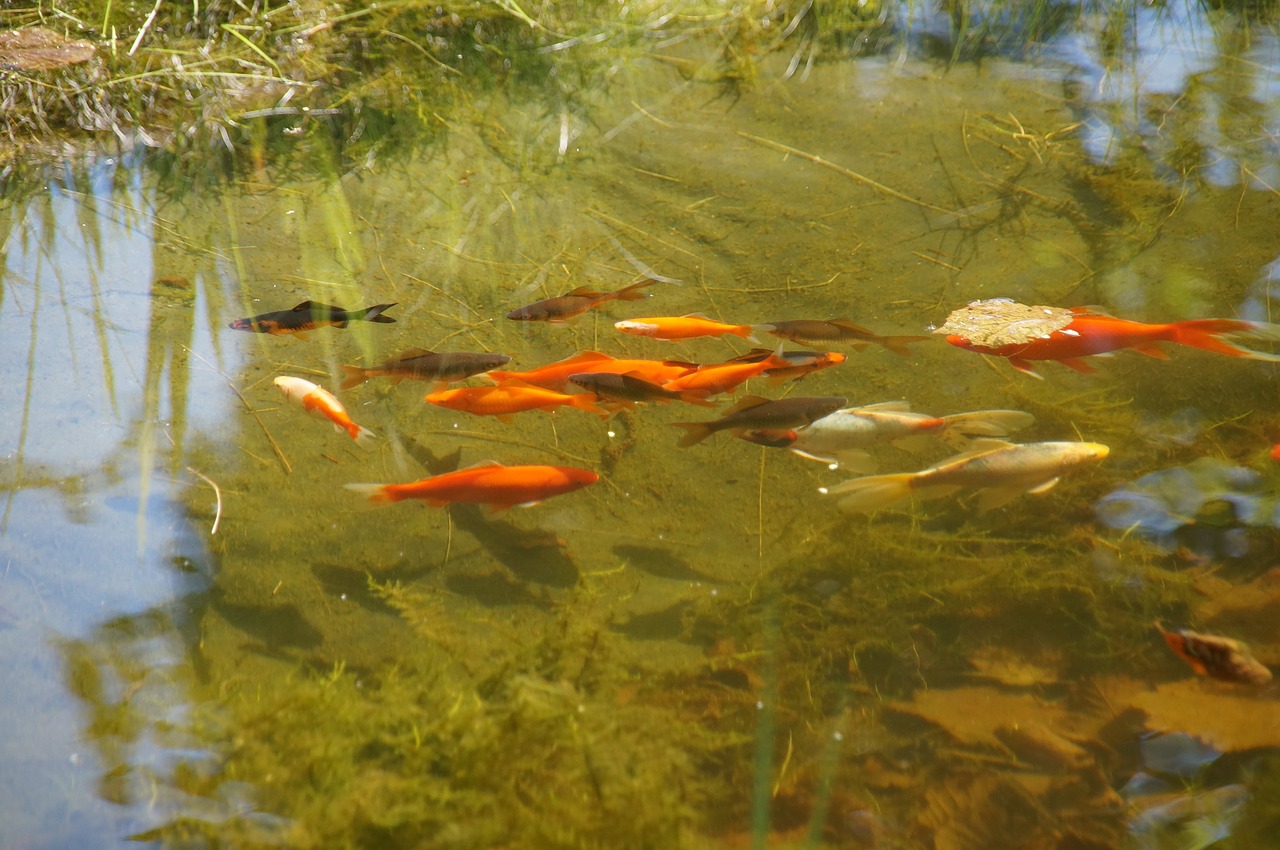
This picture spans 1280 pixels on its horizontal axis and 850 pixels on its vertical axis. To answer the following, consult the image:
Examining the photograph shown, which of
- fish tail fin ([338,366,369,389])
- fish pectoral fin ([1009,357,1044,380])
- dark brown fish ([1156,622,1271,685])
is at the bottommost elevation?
dark brown fish ([1156,622,1271,685])

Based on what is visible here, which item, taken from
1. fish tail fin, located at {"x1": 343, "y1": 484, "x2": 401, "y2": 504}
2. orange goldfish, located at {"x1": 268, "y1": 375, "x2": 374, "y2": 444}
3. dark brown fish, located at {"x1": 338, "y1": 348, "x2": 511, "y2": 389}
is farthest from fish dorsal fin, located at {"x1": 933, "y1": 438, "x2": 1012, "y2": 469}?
orange goldfish, located at {"x1": 268, "y1": 375, "x2": 374, "y2": 444}

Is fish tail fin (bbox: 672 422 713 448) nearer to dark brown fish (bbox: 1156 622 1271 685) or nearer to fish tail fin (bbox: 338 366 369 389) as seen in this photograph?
fish tail fin (bbox: 338 366 369 389)

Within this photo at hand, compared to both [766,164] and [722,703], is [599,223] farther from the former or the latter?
[722,703]

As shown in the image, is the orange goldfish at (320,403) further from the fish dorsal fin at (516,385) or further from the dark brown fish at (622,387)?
the dark brown fish at (622,387)

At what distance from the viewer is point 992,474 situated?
9.58ft

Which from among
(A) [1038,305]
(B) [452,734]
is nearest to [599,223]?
(A) [1038,305]

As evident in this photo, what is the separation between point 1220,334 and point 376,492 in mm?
3674

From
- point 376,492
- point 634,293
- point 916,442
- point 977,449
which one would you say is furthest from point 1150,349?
point 376,492

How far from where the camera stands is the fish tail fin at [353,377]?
3.30 metres

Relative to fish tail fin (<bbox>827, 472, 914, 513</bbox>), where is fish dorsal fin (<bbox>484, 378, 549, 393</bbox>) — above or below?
above

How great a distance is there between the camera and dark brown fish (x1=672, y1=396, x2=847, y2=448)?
296 cm

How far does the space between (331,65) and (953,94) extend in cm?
433

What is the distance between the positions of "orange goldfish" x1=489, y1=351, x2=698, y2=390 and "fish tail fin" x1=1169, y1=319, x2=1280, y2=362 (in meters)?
2.11

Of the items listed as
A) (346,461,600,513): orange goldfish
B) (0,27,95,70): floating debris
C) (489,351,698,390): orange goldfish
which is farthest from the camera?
(0,27,95,70): floating debris
